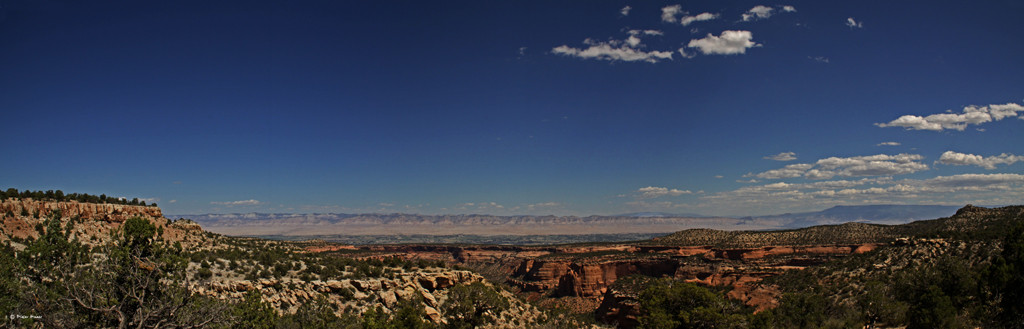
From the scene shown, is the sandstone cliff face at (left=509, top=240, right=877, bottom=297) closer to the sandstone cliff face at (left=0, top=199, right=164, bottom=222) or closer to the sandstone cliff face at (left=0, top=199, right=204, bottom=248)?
the sandstone cliff face at (left=0, top=199, right=204, bottom=248)

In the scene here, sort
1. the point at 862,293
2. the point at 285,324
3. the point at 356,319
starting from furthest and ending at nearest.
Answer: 1. the point at 862,293
2. the point at 356,319
3. the point at 285,324

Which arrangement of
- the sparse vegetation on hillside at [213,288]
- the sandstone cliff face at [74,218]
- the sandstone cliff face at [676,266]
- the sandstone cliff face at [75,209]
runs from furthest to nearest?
the sandstone cliff face at [676,266] → the sandstone cliff face at [75,209] → the sandstone cliff face at [74,218] → the sparse vegetation on hillside at [213,288]

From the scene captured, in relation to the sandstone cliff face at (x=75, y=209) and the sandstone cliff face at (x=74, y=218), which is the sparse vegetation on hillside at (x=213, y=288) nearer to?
the sandstone cliff face at (x=74, y=218)

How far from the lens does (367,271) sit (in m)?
33.2

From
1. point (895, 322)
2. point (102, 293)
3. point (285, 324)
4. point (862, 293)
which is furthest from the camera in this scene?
point (862, 293)

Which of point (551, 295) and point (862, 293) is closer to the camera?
point (862, 293)

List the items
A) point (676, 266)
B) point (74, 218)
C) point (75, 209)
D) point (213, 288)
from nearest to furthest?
point (213, 288) < point (74, 218) < point (75, 209) < point (676, 266)

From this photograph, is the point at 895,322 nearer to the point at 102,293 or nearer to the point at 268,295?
the point at 268,295

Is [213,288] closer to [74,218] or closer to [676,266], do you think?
[74,218]

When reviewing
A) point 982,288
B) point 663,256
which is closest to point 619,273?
point 663,256

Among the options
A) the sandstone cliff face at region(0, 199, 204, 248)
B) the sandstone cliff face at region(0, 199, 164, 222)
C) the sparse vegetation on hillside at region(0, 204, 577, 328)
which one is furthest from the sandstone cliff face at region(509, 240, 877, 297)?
the sandstone cliff face at region(0, 199, 164, 222)

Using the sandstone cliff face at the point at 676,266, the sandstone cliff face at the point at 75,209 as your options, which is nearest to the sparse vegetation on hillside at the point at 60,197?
the sandstone cliff face at the point at 75,209

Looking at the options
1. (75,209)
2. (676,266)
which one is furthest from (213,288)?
(676,266)

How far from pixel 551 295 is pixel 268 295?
5824 centimetres
